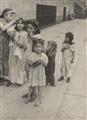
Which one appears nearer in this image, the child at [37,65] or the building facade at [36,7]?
the child at [37,65]

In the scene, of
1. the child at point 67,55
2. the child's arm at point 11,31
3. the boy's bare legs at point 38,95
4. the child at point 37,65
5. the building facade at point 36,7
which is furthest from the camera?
the building facade at point 36,7

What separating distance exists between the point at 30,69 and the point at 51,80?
1.61m

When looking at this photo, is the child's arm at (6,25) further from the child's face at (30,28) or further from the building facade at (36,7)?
the building facade at (36,7)

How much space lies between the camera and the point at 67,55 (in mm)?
7539

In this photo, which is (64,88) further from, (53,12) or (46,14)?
(53,12)

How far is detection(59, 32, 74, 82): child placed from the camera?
745 centimetres

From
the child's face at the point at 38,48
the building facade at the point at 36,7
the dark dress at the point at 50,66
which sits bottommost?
the dark dress at the point at 50,66

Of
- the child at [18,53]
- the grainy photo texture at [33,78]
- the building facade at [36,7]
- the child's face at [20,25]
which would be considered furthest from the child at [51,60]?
the building facade at [36,7]

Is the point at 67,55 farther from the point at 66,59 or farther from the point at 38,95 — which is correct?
the point at 38,95

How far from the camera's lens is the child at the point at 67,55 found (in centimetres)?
745

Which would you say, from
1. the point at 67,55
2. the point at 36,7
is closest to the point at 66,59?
the point at 67,55

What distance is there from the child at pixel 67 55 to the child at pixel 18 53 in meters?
1.24

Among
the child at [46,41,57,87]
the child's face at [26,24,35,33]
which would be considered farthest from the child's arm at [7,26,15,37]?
the child at [46,41,57,87]

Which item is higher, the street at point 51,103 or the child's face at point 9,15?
the child's face at point 9,15
